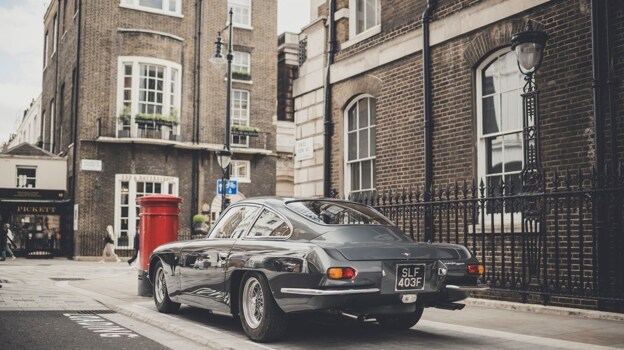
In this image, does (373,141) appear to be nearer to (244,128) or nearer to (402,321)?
(402,321)

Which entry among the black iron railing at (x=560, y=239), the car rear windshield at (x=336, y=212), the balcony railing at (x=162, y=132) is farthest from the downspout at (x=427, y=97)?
the balcony railing at (x=162, y=132)

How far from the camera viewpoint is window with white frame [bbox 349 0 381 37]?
563 inches

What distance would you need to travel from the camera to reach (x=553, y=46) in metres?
9.98

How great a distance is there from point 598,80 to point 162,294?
639 cm

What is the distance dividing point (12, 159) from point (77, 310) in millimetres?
22739

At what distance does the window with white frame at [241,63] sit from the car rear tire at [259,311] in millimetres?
26247

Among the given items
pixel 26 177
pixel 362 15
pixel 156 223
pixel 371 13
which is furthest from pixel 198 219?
pixel 156 223

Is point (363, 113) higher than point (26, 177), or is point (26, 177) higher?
point (363, 113)

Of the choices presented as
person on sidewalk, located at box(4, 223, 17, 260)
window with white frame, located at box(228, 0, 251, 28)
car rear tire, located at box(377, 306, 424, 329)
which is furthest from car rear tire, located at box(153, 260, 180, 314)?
window with white frame, located at box(228, 0, 251, 28)

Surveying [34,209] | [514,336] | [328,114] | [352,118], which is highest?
[328,114]

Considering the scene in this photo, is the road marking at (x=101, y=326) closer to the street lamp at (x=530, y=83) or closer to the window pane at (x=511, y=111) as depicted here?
the street lamp at (x=530, y=83)

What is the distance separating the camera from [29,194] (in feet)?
97.8

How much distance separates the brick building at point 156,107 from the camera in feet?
93.8

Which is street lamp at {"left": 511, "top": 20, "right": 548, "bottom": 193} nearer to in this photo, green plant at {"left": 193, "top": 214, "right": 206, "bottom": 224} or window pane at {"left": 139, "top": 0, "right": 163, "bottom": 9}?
green plant at {"left": 193, "top": 214, "right": 206, "bottom": 224}
